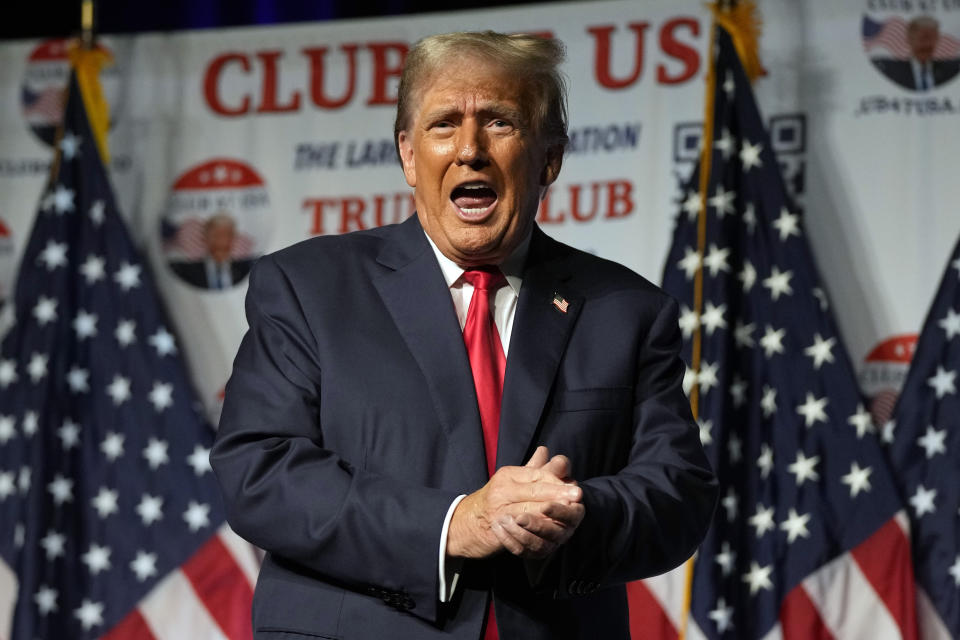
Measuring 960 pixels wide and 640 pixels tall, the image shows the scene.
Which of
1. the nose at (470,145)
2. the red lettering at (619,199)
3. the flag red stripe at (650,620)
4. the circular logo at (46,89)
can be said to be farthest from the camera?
the circular logo at (46,89)

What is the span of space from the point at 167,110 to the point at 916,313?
8.76ft

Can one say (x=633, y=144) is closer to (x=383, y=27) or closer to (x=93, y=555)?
(x=383, y=27)

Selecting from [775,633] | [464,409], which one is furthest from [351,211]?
[464,409]

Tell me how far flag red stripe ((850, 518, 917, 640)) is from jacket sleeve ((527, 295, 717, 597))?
2094mm

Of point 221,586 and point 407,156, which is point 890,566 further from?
point 407,156

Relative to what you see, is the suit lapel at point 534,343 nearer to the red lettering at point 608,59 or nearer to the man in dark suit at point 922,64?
the red lettering at point 608,59

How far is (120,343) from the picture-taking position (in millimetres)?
4328

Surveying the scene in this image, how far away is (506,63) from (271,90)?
8.96 ft

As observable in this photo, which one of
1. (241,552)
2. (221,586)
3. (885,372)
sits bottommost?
(221,586)

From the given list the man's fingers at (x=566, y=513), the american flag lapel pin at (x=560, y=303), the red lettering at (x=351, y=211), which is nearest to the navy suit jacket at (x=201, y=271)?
the red lettering at (x=351, y=211)

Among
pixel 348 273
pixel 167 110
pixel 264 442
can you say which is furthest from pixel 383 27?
pixel 264 442

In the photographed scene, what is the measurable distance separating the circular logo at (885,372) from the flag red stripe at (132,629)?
8.13 ft

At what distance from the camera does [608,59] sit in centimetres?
423

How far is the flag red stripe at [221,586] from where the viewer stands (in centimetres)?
A: 418
